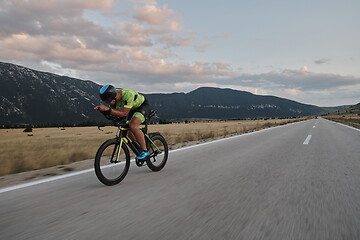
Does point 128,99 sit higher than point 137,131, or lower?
higher

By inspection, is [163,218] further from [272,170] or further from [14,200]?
[272,170]

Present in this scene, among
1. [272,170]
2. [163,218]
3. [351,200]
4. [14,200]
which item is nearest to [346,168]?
[272,170]

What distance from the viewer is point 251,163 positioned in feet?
21.3

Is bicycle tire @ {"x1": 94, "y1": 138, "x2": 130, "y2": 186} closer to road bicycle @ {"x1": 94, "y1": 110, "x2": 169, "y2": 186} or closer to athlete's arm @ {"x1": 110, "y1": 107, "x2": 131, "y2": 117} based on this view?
road bicycle @ {"x1": 94, "y1": 110, "x2": 169, "y2": 186}

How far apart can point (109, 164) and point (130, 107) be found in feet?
3.56

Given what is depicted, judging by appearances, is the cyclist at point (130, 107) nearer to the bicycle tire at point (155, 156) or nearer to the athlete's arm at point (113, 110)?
the athlete's arm at point (113, 110)

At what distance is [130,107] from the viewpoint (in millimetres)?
4781

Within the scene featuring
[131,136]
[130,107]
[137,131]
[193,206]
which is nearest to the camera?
[193,206]

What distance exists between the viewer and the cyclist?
179 inches

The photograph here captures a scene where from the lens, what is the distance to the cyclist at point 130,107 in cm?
455

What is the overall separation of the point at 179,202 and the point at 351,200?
2232mm

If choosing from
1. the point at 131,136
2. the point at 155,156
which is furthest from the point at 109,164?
the point at 155,156

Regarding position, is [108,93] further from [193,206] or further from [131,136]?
[193,206]

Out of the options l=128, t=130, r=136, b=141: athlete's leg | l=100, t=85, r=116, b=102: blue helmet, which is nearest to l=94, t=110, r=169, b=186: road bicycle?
l=128, t=130, r=136, b=141: athlete's leg
